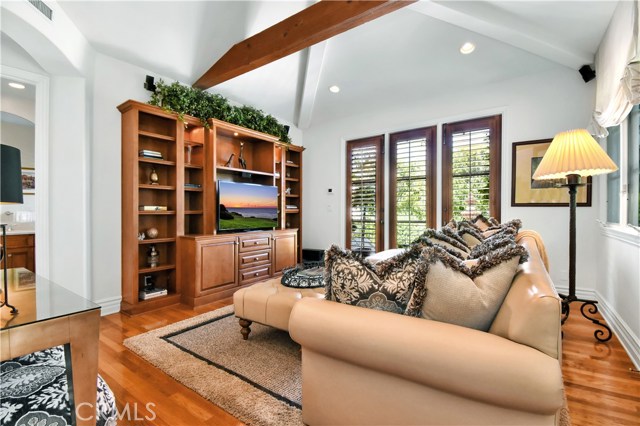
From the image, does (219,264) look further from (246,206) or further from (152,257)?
(246,206)

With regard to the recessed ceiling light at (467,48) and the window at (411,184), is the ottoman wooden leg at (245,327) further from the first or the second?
the recessed ceiling light at (467,48)

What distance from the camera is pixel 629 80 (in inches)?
62.0

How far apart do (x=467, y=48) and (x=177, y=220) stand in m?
3.99

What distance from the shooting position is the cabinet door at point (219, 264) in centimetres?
321

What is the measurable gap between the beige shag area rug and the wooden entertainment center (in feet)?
2.23

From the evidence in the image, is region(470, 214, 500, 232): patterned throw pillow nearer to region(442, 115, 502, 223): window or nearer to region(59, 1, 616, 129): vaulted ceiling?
region(442, 115, 502, 223): window

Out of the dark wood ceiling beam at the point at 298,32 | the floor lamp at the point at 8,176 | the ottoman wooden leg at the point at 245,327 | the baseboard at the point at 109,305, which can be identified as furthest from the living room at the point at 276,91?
the floor lamp at the point at 8,176

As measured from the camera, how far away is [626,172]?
250 centimetres

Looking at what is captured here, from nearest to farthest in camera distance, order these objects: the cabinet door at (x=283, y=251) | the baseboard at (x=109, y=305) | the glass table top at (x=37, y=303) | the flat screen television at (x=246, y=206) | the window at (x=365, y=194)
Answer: the glass table top at (x=37, y=303), the baseboard at (x=109, y=305), the flat screen television at (x=246, y=206), the cabinet door at (x=283, y=251), the window at (x=365, y=194)

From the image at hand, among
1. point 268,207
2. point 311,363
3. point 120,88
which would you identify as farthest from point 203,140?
point 311,363

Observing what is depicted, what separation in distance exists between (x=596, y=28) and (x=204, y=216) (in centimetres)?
452

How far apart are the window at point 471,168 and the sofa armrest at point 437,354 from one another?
3345mm

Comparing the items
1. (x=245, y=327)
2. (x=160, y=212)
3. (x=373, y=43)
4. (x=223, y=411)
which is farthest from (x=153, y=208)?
(x=373, y=43)

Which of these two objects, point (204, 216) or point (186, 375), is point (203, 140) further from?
point (186, 375)
